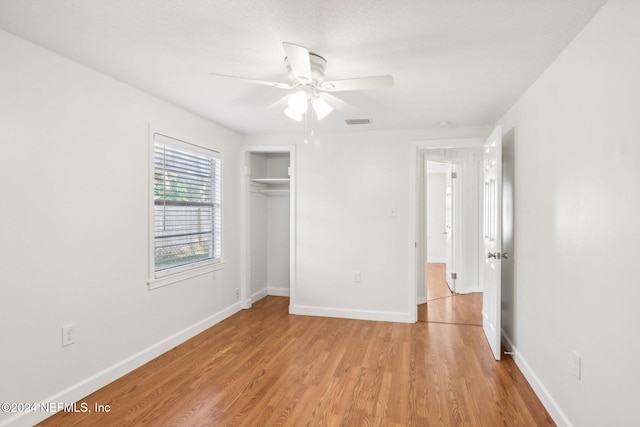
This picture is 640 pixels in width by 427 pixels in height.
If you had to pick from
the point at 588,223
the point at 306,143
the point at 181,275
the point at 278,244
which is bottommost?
the point at 181,275

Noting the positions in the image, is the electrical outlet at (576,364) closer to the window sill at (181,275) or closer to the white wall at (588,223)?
the white wall at (588,223)

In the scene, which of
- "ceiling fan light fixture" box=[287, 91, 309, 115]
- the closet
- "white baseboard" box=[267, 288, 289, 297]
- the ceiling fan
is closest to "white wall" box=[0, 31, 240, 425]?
the ceiling fan

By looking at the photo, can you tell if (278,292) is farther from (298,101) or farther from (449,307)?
(298,101)

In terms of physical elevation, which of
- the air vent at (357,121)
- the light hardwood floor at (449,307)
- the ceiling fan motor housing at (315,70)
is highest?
the air vent at (357,121)

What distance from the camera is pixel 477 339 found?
3541 mm

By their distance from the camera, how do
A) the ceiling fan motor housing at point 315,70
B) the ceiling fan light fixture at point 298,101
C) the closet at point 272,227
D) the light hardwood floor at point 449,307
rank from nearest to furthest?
the ceiling fan motor housing at point 315,70, the ceiling fan light fixture at point 298,101, the light hardwood floor at point 449,307, the closet at point 272,227

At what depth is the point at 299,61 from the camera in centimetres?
182

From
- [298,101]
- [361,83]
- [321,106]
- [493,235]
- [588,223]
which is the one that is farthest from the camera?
[493,235]

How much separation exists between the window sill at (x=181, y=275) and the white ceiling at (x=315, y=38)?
5.32ft

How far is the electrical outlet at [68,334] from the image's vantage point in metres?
2.26

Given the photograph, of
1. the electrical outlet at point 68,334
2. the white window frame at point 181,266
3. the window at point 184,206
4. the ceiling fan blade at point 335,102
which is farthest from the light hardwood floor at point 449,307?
the electrical outlet at point 68,334

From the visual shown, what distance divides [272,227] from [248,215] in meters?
0.85

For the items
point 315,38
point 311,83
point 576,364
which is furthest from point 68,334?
point 576,364

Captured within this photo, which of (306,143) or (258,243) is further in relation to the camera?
(258,243)
